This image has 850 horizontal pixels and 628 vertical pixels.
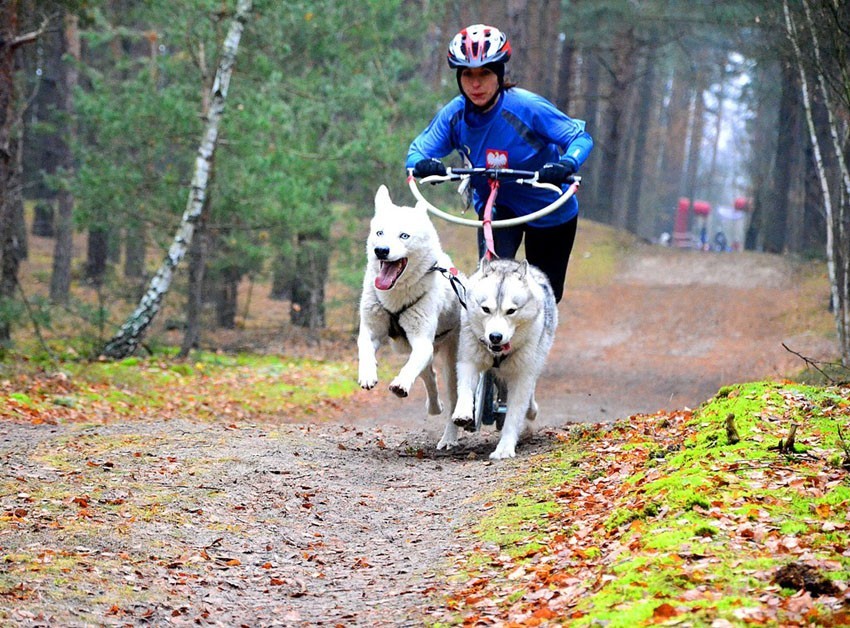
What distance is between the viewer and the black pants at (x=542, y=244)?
7.29m

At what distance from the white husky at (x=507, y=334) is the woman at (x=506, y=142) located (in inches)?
13.1

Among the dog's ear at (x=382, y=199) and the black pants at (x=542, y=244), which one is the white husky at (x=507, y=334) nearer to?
the black pants at (x=542, y=244)

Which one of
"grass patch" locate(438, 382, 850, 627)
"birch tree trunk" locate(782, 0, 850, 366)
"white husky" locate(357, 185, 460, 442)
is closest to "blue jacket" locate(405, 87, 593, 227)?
"white husky" locate(357, 185, 460, 442)

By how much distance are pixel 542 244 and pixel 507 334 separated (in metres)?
1.29

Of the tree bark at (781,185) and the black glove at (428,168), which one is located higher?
the tree bark at (781,185)

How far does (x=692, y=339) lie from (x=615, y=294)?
16.4ft

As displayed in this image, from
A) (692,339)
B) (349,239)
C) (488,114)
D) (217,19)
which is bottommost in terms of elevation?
(692,339)

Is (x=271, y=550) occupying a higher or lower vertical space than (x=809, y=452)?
lower

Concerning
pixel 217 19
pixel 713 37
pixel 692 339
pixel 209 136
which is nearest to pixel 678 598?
pixel 209 136

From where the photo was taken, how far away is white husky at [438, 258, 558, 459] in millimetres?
6406

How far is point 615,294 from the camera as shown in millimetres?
25000

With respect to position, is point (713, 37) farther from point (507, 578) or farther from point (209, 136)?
point (507, 578)

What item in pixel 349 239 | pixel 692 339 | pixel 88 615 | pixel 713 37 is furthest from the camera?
pixel 713 37

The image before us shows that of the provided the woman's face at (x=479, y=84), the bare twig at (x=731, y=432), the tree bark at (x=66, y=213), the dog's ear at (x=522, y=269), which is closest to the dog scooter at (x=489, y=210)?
the dog's ear at (x=522, y=269)
